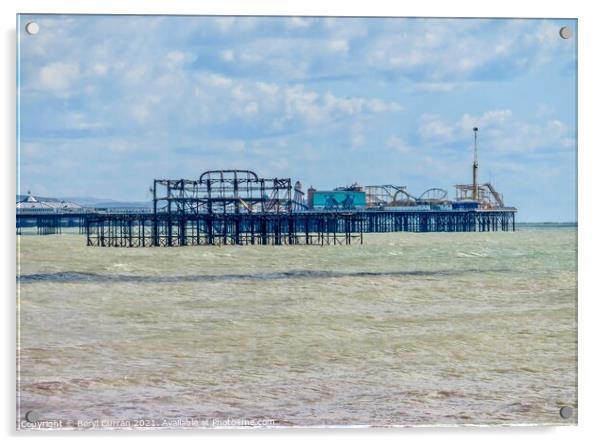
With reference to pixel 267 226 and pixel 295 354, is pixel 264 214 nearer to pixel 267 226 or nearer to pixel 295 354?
pixel 267 226

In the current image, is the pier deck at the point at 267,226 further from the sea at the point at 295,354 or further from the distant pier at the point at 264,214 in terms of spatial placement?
the sea at the point at 295,354

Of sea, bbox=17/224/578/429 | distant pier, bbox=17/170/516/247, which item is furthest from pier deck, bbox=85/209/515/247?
sea, bbox=17/224/578/429

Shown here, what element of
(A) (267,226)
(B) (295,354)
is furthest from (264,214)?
(B) (295,354)

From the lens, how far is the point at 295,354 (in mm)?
11258

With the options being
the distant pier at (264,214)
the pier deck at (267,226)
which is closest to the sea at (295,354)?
the distant pier at (264,214)

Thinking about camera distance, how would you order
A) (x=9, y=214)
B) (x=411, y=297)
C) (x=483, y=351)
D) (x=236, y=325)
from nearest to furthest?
1. (x=9, y=214)
2. (x=483, y=351)
3. (x=236, y=325)
4. (x=411, y=297)

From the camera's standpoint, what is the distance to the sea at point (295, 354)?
9586 mm

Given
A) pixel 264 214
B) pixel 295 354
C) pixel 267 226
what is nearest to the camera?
pixel 295 354

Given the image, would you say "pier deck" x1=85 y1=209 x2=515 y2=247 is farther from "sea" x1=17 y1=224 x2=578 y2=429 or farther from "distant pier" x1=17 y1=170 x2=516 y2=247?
"sea" x1=17 y1=224 x2=578 y2=429

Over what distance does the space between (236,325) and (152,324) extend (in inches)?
47.5

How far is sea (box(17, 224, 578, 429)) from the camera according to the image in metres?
9.59
